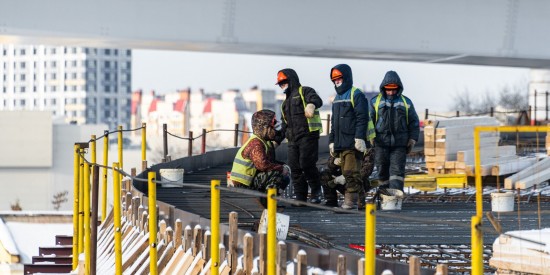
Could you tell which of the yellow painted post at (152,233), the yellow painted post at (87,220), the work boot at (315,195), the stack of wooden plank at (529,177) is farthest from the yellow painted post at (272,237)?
the stack of wooden plank at (529,177)

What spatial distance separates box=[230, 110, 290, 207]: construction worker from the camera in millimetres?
14789

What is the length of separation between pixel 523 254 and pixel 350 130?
20.5 ft

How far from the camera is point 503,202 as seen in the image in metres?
15.2

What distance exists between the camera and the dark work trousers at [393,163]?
1560 cm

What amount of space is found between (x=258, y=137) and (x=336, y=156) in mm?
914

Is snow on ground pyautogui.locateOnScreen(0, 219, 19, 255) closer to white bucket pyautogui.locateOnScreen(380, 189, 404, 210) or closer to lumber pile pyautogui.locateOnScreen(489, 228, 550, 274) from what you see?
white bucket pyautogui.locateOnScreen(380, 189, 404, 210)

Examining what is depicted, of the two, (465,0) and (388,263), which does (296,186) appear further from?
(465,0)

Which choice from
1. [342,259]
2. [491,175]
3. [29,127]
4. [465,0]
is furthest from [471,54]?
[29,127]

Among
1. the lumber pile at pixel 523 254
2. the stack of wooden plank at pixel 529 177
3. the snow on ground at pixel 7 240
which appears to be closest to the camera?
the lumber pile at pixel 523 254

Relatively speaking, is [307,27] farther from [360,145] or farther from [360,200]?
[360,145]

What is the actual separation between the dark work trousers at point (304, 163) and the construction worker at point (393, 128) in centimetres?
65

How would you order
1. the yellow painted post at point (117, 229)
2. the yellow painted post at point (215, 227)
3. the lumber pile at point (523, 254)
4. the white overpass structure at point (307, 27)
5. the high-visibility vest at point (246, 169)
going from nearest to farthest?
the lumber pile at point (523, 254)
the yellow painted post at point (215, 227)
the yellow painted post at point (117, 229)
the high-visibility vest at point (246, 169)
the white overpass structure at point (307, 27)

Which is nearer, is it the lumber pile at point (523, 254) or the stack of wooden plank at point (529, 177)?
the lumber pile at point (523, 254)

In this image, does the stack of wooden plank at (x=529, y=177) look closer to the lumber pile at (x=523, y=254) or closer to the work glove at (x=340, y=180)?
the work glove at (x=340, y=180)
